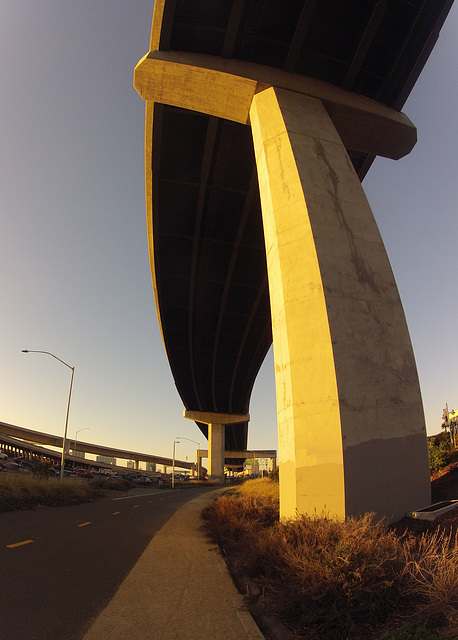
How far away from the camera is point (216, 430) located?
70.0 m

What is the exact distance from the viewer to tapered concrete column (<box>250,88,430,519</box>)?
7.30m

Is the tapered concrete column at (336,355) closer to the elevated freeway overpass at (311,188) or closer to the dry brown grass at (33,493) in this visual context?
the elevated freeway overpass at (311,188)

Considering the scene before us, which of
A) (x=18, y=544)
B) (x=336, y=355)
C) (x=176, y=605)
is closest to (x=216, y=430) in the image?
(x=18, y=544)

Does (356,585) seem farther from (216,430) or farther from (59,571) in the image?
(216,430)

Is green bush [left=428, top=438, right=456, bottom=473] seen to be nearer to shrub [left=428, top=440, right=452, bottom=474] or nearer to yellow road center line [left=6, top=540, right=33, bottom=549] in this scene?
shrub [left=428, top=440, right=452, bottom=474]

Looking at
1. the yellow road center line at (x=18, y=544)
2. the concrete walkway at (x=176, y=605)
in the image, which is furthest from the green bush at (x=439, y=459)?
the yellow road center line at (x=18, y=544)

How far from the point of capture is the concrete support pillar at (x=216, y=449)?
69.6 m

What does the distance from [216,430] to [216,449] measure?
11.4 ft

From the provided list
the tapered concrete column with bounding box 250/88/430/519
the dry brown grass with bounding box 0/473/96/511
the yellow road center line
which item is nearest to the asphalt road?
the yellow road center line

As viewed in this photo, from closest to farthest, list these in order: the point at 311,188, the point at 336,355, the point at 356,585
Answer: the point at 356,585
the point at 336,355
the point at 311,188

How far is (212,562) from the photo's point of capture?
762 cm

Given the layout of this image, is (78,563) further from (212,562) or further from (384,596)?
(384,596)

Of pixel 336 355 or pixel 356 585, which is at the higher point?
pixel 336 355

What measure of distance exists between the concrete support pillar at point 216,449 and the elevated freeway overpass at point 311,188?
51.1 m
